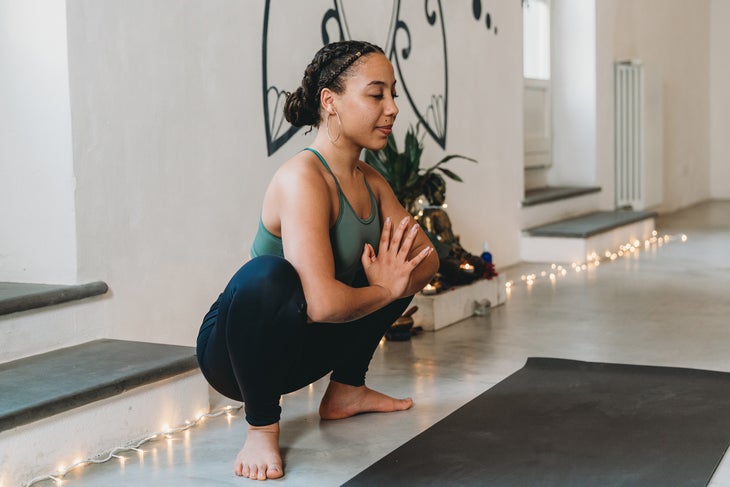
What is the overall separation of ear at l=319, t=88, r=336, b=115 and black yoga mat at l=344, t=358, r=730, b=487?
772 millimetres

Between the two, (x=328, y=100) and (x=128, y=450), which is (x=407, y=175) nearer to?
(x=328, y=100)

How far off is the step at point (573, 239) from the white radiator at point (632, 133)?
1250 mm

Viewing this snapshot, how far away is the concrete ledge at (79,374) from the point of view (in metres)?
2.10

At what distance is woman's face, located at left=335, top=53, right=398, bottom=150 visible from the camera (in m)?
2.15

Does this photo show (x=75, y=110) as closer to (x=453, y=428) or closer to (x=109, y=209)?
(x=109, y=209)

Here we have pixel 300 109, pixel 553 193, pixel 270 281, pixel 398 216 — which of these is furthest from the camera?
pixel 553 193

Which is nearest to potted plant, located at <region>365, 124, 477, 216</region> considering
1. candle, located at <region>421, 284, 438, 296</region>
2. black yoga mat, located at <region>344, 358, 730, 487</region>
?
candle, located at <region>421, 284, 438, 296</region>

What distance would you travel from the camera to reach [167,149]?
3.05 m

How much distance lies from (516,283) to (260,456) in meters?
2.91

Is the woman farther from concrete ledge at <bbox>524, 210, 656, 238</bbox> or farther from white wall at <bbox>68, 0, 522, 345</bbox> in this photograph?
concrete ledge at <bbox>524, 210, 656, 238</bbox>

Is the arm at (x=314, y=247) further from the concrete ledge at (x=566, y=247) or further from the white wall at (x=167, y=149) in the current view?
the concrete ledge at (x=566, y=247)

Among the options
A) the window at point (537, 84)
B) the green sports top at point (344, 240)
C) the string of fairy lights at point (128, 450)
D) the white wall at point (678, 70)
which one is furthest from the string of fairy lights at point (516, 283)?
the white wall at point (678, 70)

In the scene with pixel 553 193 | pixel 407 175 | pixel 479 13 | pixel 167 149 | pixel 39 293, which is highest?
pixel 479 13

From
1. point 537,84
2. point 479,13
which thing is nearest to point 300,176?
point 479,13
